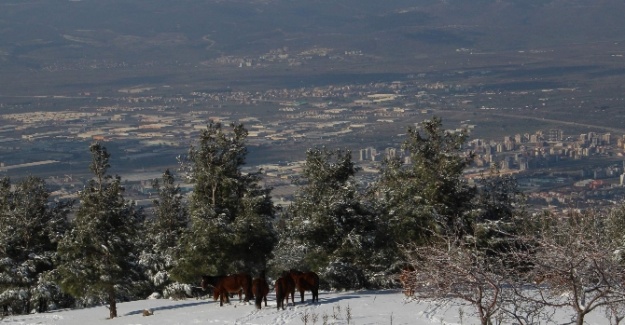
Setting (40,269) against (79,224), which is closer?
(79,224)

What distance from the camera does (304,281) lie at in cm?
2206

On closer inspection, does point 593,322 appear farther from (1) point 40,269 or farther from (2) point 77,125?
(2) point 77,125

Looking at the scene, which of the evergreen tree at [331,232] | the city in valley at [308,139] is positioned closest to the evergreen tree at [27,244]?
the evergreen tree at [331,232]

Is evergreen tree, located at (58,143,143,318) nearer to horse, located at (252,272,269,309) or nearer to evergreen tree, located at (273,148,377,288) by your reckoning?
horse, located at (252,272,269,309)

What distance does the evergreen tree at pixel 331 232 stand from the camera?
2792cm

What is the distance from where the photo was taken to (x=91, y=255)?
25312mm

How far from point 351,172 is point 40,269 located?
30.6 feet

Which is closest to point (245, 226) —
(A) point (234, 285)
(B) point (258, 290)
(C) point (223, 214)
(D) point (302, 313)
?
(C) point (223, 214)

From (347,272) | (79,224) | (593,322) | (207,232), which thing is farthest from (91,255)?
(593,322)

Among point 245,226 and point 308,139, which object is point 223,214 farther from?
point 308,139

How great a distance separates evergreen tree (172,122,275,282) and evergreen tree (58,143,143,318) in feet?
8.53

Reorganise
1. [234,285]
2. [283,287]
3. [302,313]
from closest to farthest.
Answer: [302,313] → [283,287] → [234,285]

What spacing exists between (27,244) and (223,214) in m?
6.73

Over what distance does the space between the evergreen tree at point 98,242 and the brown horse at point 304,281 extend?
195 inches
